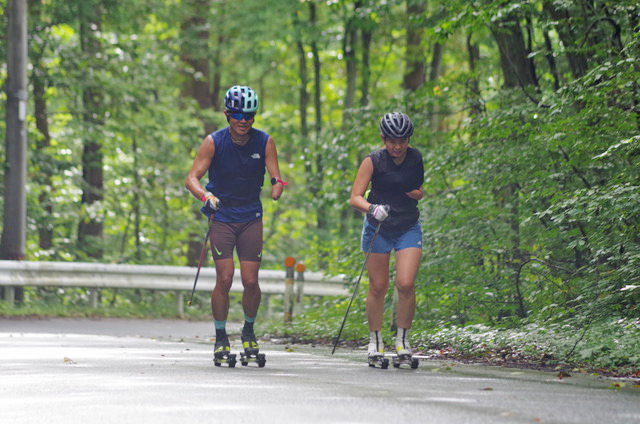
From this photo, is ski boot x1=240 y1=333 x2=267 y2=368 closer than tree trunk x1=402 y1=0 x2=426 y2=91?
Yes

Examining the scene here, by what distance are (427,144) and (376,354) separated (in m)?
6.81

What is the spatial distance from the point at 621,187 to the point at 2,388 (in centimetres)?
539

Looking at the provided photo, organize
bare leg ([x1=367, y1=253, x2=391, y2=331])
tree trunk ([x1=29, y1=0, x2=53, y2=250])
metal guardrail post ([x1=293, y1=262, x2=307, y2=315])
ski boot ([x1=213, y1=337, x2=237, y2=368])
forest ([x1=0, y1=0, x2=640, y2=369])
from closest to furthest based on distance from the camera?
ski boot ([x1=213, y1=337, x2=237, y2=368])
bare leg ([x1=367, y1=253, x2=391, y2=331])
forest ([x1=0, y1=0, x2=640, y2=369])
metal guardrail post ([x1=293, y1=262, x2=307, y2=315])
tree trunk ([x1=29, y1=0, x2=53, y2=250])

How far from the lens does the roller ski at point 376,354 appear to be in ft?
30.1

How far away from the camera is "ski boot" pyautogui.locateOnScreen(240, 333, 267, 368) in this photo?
9133 millimetres

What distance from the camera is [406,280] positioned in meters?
9.27

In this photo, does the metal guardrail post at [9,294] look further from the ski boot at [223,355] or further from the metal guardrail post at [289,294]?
the ski boot at [223,355]

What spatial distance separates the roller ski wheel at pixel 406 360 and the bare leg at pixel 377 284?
39 centimetres

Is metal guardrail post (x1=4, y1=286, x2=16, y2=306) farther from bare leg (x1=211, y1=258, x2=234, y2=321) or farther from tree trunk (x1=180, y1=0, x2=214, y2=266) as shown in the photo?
tree trunk (x1=180, y1=0, x2=214, y2=266)

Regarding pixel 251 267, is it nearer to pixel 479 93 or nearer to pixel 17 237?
pixel 479 93

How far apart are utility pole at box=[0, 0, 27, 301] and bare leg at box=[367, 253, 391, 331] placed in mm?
10808

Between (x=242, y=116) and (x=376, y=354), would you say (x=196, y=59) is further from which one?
(x=376, y=354)

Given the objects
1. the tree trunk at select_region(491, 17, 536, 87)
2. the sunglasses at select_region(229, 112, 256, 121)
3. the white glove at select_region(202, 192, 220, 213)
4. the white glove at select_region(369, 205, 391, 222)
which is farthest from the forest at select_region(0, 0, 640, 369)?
the white glove at select_region(202, 192, 220, 213)

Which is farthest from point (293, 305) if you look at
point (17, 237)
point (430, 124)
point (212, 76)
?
point (212, 76)
